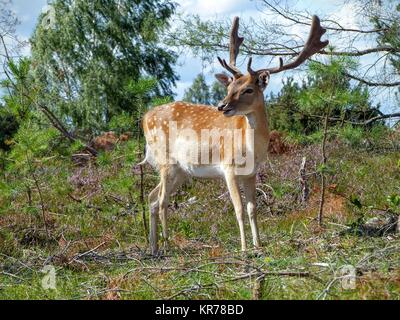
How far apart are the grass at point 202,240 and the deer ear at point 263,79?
1566 mm

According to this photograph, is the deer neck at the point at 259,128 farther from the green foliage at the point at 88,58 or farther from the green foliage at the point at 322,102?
the green foliage at the point at 88,58

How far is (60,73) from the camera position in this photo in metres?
26.3

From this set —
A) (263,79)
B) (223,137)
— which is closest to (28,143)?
(223,137)

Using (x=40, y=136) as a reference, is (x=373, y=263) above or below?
below

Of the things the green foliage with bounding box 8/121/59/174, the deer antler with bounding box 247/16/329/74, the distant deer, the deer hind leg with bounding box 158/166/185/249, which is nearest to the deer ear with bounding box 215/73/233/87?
the distant deer

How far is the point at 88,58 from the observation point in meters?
26.4

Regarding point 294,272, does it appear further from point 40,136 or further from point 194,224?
point 194,224

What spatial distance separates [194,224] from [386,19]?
16.3 feet

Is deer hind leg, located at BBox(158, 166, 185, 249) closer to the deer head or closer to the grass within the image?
the grass

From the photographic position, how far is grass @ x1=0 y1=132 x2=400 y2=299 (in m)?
4.38

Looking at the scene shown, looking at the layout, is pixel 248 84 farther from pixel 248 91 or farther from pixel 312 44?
pixel 312 44

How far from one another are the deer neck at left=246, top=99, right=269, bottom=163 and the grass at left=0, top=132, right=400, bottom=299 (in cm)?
91

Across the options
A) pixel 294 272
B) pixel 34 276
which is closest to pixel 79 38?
pixel 34 276

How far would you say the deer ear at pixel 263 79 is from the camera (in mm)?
6625
